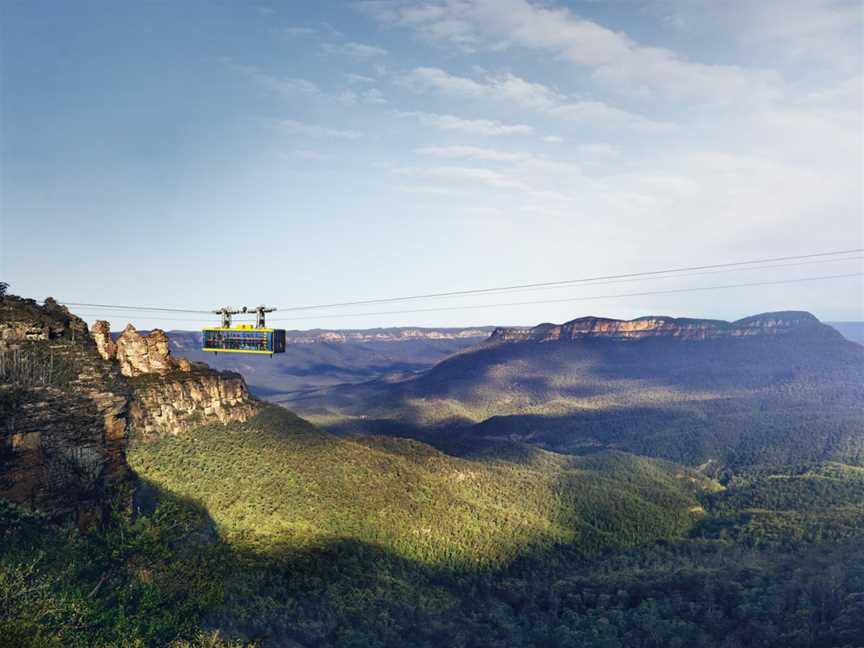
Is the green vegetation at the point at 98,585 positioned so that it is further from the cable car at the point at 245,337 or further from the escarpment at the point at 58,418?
the cable car at the point at 245,337

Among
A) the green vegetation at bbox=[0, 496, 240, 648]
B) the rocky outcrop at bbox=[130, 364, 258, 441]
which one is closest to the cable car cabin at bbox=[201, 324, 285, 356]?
the green vegetation at bbox=[0, 496, 240, 648]

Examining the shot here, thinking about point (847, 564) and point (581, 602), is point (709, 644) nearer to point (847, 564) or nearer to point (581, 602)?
point (581, 602)

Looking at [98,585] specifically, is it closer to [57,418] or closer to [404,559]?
[57,418]

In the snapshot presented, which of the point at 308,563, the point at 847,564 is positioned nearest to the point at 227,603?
the point at 308,563

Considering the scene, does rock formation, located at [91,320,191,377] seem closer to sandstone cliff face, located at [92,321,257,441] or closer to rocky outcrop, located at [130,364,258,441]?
sandstone cliff face, located at [92,321,257,441]

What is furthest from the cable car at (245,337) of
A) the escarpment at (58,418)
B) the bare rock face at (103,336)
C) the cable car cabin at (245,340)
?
the bare rock face at (103,336)

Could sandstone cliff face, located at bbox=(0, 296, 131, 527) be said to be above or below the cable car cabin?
below

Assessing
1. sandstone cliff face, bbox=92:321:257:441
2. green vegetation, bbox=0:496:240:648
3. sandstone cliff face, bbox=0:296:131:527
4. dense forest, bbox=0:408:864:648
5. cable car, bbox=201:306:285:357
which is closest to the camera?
green vegetation, bbox=0:496:240:648

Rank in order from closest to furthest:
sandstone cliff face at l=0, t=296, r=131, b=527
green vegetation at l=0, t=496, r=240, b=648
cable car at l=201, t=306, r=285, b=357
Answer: green vegetation at l=0, t=496, r=240, b=648 < sandstone cliff face at l=0, t=296, r=131, b=527 < cable car at l=201, t=306, r=285, b=357
